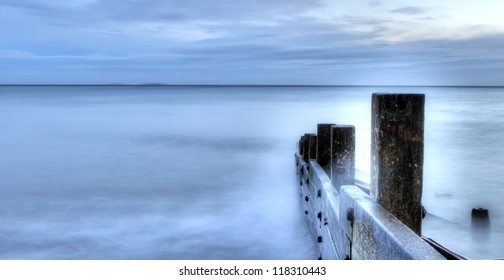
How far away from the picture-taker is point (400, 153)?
2545 mm

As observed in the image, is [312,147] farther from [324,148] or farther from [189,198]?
[189,198]

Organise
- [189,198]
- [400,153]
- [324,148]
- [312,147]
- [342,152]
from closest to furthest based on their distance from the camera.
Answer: [400,153], [342,152], [324,148], [312,147], [189,198]

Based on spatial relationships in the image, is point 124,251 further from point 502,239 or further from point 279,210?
point 502,239

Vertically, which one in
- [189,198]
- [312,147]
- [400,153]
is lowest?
[189,198]

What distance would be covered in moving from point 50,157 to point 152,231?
8.04 meters

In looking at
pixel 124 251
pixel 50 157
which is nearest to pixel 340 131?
pixel 124 251

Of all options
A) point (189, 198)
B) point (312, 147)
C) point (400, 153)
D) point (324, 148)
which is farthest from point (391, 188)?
point (189, 198)

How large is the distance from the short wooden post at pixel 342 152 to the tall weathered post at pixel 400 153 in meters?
1.74

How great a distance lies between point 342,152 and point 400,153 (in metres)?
1.82

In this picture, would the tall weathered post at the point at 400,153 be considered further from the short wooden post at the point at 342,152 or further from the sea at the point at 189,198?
the sea at the point at 189,198

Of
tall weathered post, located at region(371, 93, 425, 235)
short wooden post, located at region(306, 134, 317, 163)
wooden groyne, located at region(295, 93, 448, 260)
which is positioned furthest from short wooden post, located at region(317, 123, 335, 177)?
tall weathered post, located at region(371, 93, 425, 235)

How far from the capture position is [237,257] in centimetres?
562

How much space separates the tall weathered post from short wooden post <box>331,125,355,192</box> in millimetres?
1740

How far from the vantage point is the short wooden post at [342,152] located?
434cm
